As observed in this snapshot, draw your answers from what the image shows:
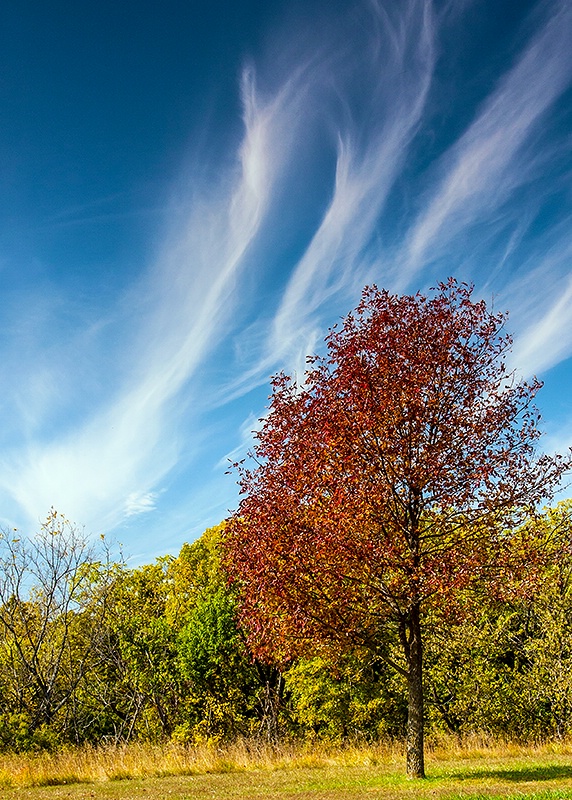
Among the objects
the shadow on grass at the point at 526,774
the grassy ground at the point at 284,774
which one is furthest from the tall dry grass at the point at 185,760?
the shadow on grass at the point at 526,774

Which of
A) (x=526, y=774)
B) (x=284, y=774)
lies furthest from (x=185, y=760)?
(x=526, y=774)

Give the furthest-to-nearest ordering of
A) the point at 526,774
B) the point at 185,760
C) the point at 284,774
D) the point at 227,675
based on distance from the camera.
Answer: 1. the point at 227,675
2. the point at 185,760
3. the point at 284,774
4. the point at 526,774

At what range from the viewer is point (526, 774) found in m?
14.2

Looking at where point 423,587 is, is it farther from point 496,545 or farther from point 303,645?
point 303,645

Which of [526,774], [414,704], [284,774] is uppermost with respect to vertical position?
[414,704]

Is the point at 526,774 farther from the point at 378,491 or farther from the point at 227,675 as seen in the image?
the point at 227,675

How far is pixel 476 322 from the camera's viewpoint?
1605cm

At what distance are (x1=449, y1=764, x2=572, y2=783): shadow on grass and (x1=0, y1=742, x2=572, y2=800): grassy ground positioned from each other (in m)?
0.02

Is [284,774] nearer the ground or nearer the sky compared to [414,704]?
nearer the ground

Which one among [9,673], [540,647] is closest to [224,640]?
[9,673]

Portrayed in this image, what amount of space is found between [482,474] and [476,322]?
13.4ft

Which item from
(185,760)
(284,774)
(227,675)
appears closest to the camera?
(284,774)

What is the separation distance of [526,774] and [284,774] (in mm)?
6606

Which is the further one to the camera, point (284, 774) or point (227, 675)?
point (227, 675)
